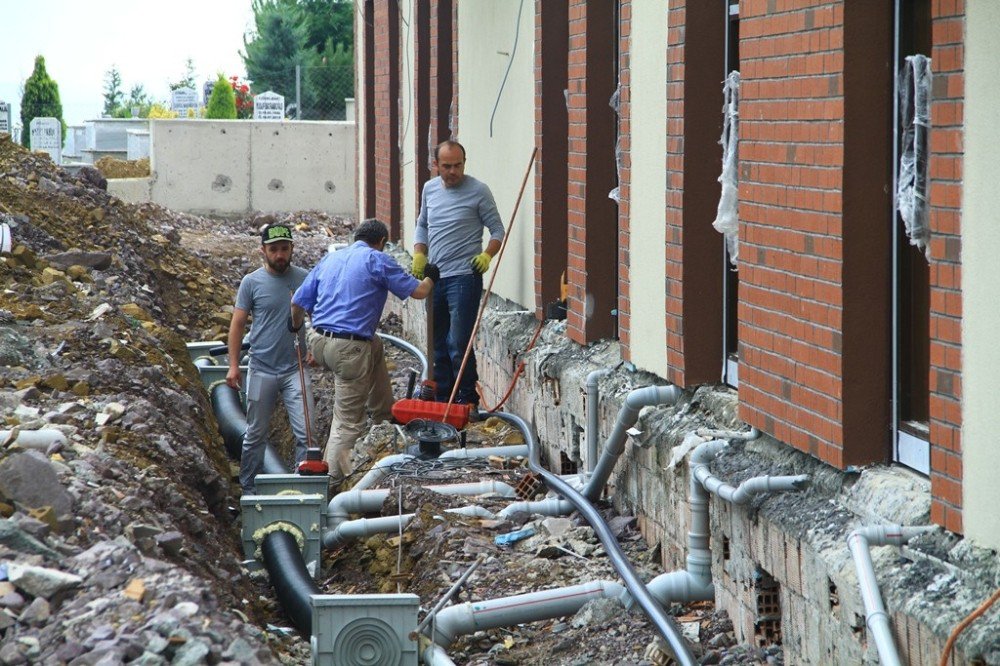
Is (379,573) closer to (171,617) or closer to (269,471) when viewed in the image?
(269,471)

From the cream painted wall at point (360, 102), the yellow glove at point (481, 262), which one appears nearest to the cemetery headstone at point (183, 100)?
the cream painted wall at point (360, 102)

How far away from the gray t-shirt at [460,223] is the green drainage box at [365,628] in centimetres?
531

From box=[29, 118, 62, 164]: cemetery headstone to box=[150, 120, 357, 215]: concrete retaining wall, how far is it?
19.8 feet

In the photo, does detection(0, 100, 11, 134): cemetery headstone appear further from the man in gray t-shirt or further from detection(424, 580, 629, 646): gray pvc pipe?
detection(424, 580, 629, 646): gray pvc pipe

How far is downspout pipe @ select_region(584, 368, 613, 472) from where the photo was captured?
8586 millimetres

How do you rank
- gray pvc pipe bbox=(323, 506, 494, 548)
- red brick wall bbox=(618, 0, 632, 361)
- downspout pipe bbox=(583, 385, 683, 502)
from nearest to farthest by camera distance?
downspout pipe bbox=(583, 385, 683, 502)
red brick wall bbox=(618, 0, 632, 361)
gray pvc pipe bbox=(323, 506, 494, 548)

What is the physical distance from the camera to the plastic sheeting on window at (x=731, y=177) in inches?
268

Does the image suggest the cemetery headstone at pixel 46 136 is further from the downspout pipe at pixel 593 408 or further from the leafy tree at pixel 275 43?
the downspout pipe at pixel 593 408

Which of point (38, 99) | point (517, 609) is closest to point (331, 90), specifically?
point (38, 99)

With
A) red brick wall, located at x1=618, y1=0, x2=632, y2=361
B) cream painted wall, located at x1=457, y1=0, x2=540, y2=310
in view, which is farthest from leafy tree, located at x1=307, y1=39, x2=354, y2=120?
red brick wall, located at x1=618, y1=0, x2=632, y2=361

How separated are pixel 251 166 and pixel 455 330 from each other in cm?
1966

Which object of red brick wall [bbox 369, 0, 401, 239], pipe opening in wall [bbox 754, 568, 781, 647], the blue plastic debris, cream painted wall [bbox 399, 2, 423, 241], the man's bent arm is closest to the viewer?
pipe opening in wall [bbox 754, 568, 781, 647]

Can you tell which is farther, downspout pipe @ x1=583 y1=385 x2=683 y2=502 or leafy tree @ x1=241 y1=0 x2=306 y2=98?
leafy tree @ x1=241 y1=0 x2=306 y2=98

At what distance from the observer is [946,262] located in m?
4.70
